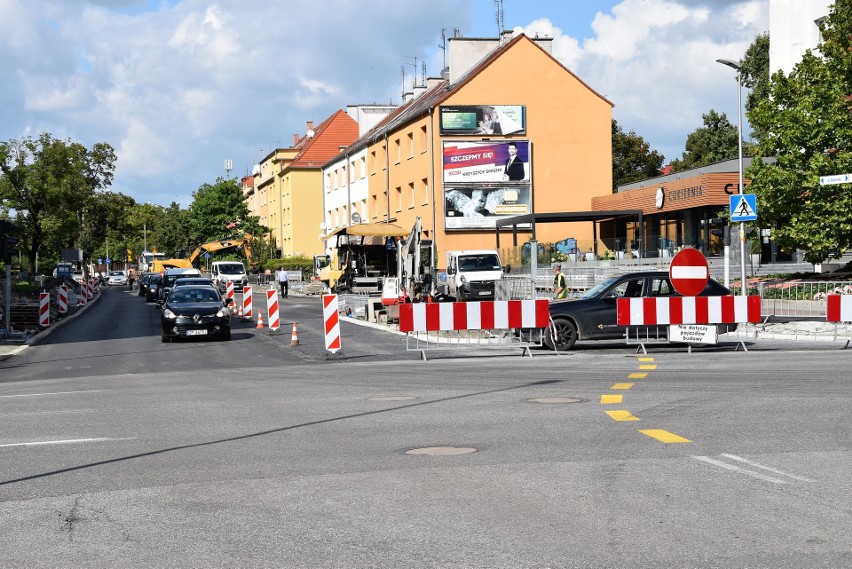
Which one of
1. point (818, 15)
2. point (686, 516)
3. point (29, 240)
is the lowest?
point (686, 516)

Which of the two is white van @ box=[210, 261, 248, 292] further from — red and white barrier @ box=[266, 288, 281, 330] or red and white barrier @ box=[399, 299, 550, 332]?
red and white barrier @ box=[399, 299, 550, 332]

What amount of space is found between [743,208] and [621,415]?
53.4 ft

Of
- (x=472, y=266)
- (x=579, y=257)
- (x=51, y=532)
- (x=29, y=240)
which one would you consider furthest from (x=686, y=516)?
(x=29, y=240)

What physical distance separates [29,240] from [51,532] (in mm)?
60457

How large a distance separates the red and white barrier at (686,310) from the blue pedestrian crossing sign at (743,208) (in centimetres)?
645

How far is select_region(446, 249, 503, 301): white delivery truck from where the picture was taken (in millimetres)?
39469

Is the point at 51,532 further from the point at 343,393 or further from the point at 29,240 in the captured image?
the point at 29,240

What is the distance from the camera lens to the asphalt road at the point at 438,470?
580cm

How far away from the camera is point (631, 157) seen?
83062 millimetres

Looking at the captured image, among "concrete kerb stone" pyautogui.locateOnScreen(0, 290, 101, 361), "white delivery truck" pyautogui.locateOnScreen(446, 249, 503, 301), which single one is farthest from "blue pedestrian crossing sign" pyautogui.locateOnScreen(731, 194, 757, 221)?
"concrete kerb stone" pyautogui.locateOnScreen(0, 290, 101, 361)

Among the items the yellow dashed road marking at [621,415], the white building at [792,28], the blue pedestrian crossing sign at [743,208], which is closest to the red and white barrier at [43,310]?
the blue pedestrian crossing sign at [743,208]

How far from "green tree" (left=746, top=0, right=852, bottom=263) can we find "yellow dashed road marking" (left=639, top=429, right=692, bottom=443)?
75.4ft

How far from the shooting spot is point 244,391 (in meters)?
14.7

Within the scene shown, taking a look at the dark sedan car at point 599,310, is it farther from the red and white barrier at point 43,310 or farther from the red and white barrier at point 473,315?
the red and white barrier at point 43,310
